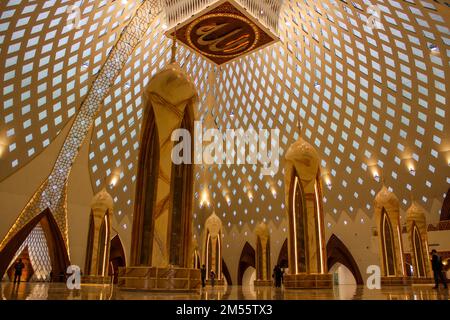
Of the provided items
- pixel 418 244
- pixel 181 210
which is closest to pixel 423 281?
pixel 418 244

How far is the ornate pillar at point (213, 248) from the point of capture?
20470mm

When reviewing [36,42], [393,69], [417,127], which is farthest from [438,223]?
[36,42]

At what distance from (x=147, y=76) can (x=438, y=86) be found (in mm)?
18124

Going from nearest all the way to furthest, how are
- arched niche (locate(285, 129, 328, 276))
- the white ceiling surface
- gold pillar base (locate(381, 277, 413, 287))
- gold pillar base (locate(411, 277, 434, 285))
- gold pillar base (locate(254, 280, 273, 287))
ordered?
arched niche (locate(285, 129, 328, 276)), gold pillar base (locate(381, 277, 413, 287)), gold pillar base (locate(411, 277, 434, 285)), the white ceiling surface, gold pillar base (locate(254, 280, 273, 287))

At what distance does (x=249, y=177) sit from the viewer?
31.2m

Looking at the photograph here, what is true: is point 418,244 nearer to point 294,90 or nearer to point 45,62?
point 294,90

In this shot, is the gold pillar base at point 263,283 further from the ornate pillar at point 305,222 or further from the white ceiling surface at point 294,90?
the ornate pillar at point 305,222

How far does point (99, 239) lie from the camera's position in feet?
53.7

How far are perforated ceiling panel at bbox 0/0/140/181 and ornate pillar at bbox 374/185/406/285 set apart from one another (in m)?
17.1

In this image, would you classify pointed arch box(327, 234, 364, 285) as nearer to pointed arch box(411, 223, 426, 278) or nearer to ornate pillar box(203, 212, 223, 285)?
pointed arch box(411, 223, 426, 278)

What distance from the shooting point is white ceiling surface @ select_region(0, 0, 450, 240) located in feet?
63.6

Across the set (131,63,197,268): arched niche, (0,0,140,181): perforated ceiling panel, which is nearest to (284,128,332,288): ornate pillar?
(131,63,197,268): arched niche

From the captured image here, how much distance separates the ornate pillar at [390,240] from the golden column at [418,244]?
11.4ft

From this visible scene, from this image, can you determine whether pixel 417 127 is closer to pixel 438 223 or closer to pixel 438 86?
pixel 438 86
